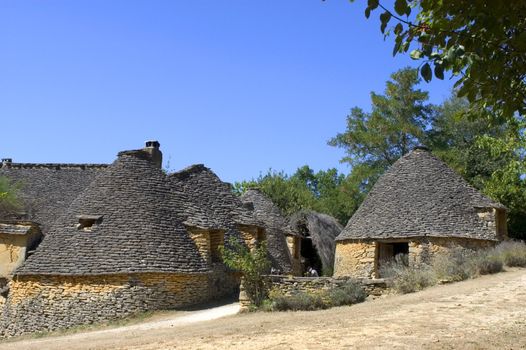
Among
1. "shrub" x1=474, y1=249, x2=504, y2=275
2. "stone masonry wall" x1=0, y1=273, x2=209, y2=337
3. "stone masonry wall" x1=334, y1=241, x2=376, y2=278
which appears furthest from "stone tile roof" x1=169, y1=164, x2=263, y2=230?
"shrub" x1=474, y1=249, x2=504, y2=275

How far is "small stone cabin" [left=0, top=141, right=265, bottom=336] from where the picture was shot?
1659 centimetres

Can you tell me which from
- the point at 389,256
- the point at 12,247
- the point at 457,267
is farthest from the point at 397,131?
the point at 12,247

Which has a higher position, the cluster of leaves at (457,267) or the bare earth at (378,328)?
the cluster of leaves at (457,267)

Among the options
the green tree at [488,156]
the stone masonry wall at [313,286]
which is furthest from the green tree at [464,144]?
the stone masonry wall at [313,286]

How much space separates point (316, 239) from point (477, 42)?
828 inches

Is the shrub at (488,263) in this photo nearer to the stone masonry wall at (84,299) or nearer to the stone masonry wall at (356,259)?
the stone masonry wall at (356,259)

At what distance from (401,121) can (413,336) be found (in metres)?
27.7

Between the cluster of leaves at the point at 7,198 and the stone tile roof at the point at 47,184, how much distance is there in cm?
26

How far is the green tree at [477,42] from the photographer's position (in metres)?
4.99

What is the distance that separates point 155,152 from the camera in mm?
21250

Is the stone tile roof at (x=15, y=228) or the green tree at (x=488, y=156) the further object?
the green tree at (x=488, y=156)

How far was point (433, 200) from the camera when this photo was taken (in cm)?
2083

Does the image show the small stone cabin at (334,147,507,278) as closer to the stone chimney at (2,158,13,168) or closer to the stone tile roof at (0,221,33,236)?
the stone tile roof at (0,221,33,236)

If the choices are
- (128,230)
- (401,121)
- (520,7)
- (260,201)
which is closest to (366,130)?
(401,121)
